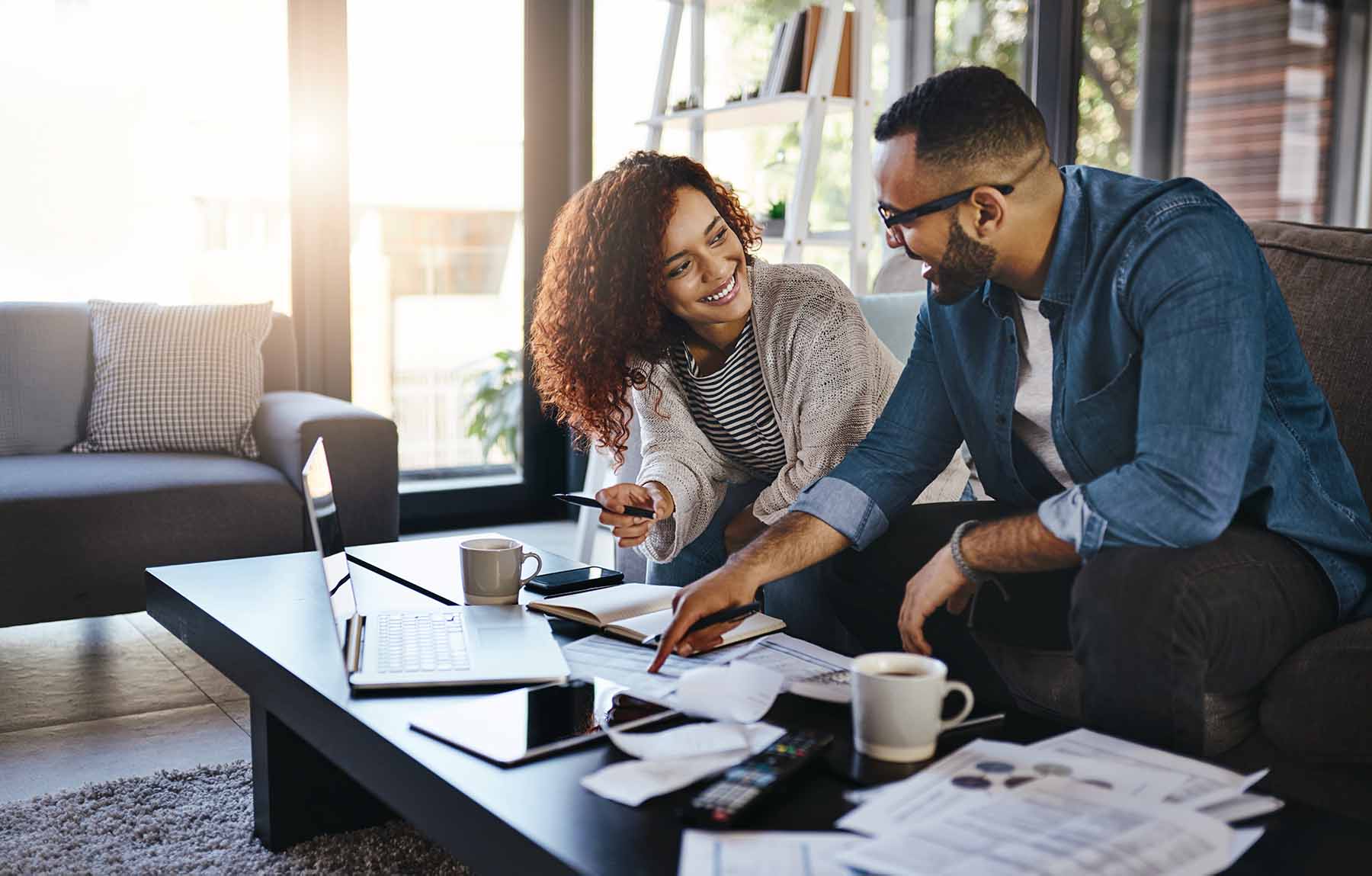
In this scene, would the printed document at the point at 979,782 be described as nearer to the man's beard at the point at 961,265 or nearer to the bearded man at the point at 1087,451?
the bearded man at the point at 1087,451

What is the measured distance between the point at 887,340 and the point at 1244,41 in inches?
138

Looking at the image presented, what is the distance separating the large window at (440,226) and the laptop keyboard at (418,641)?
101 inches

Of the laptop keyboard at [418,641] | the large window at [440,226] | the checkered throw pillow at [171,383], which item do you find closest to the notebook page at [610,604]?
the laptop keyboard at [418,641]

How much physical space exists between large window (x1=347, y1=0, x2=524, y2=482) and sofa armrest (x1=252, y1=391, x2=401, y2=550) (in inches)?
46.8

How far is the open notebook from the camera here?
4.47 feet

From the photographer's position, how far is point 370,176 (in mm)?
3906

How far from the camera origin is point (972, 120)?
4.42 ft

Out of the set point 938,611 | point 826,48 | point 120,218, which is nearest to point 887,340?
point 938,611

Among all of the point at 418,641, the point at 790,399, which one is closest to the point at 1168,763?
the point at 418,641

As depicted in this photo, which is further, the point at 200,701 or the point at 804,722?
the point at 200,701

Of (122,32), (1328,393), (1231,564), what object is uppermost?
(122,32)

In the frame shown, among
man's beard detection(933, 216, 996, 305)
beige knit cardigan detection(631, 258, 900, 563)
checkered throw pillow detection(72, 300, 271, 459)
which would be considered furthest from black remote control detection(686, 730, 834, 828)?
checkered throw pillow detection(72, 300, 271, 459)

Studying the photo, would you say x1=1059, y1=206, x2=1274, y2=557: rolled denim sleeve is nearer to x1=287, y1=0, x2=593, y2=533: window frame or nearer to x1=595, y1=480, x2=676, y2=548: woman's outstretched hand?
x1=595, y1=480, x2=676, y2=548: woman's outstretched hand

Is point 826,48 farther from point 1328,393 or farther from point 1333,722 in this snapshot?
point 1333,722
